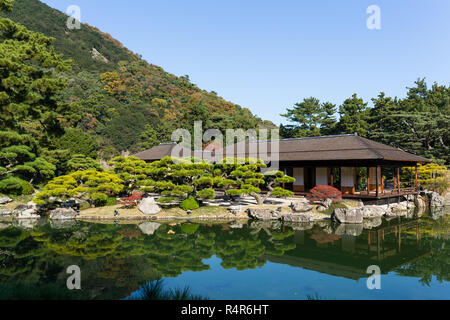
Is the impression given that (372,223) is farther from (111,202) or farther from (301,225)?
(111,202)

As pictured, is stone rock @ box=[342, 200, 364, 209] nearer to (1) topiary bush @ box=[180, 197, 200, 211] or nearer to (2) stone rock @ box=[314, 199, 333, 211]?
(2) stone rock @ box=[314, 199, 333, 211]

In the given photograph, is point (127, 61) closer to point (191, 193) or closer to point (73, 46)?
point (73, 46)

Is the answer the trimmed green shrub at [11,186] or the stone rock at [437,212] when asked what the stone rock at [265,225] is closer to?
the stone rock at [437,212]

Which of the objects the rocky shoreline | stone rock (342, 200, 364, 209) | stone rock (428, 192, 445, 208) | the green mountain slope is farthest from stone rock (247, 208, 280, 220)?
the green mountain slope

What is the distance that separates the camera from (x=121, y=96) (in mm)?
59406

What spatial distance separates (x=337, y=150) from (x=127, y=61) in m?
72.5

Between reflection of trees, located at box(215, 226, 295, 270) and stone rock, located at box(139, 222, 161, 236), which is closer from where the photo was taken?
reflection of trees, located at box(215, 226, 295, 270)

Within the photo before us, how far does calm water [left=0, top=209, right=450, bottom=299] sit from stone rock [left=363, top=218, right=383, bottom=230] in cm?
16

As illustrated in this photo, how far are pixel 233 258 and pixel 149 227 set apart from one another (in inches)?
235

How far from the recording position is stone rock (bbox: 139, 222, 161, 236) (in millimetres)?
13500

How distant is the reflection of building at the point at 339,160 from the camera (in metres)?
18.0

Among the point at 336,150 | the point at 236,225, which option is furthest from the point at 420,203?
the point at 236,225
